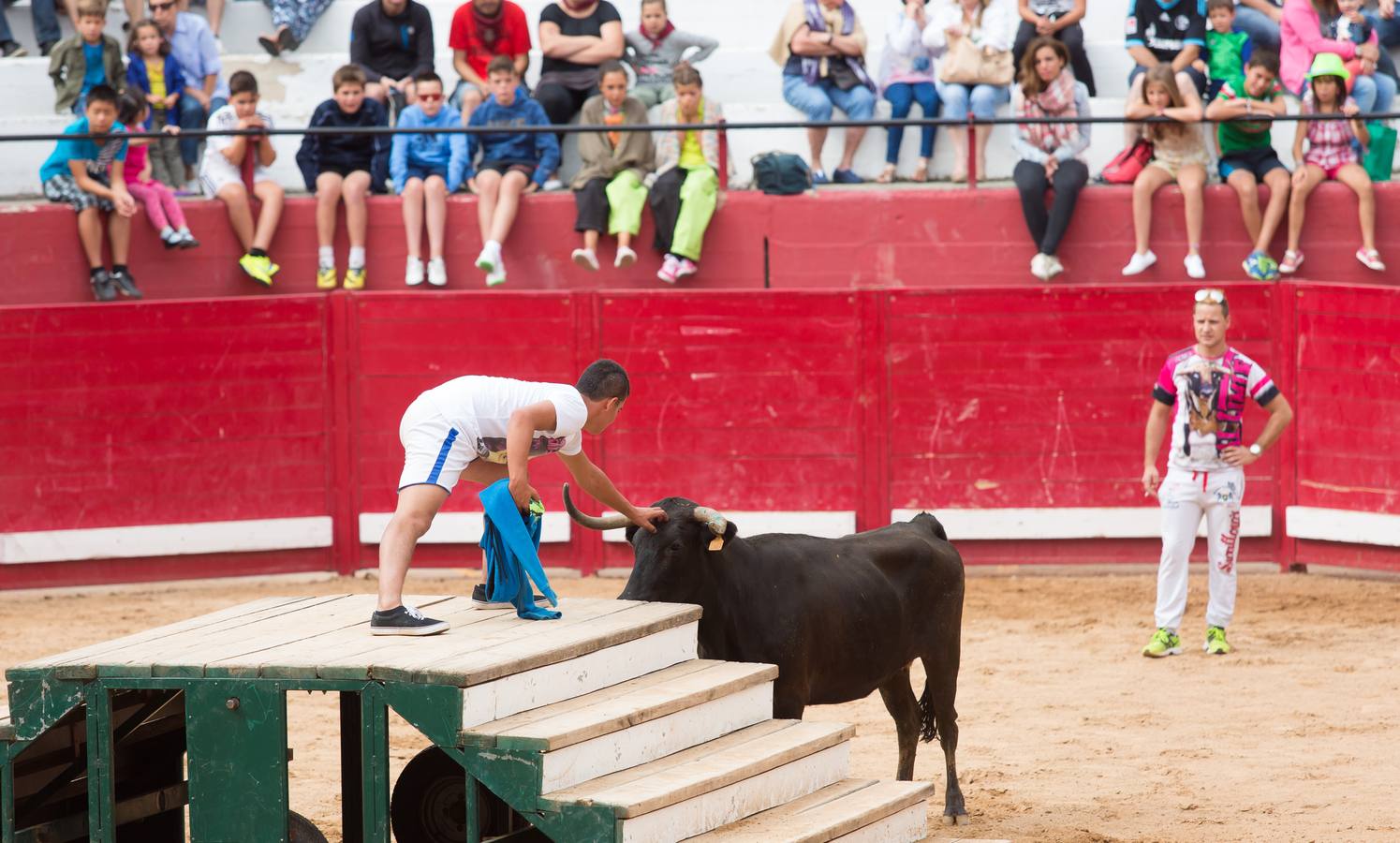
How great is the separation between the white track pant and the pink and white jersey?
0.08 meters

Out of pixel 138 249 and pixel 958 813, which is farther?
pixel 138 249

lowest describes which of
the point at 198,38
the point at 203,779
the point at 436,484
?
the point at 203,779

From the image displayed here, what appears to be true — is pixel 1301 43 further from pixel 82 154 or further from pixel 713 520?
pixel 713 520

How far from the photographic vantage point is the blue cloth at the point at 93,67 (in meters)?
12.2

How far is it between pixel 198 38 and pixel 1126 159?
19.1 feet

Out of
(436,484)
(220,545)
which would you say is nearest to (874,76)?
(220,545)

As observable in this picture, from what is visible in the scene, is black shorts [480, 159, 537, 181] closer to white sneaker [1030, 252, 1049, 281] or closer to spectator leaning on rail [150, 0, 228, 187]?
spectator leaning on rail [150, 0, 228, 187]

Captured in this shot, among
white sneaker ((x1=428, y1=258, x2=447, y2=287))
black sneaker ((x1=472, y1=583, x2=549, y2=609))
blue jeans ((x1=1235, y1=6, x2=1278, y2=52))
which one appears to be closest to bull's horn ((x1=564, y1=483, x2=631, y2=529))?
black sneaker ((x1=472, y1=583, x2=549, y2=609))

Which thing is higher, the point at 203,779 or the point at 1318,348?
the point at 1318,348

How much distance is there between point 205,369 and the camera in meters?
11.6

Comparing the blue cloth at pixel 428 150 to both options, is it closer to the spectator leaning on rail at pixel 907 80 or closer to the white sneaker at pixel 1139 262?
the spectator leaning on rail at pixel 907 80

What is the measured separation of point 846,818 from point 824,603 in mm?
1155

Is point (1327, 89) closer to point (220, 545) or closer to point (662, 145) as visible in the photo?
point (662, 145)

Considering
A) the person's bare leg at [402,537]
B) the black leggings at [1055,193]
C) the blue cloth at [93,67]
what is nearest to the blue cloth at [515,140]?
the blue cloth at [93,67]
